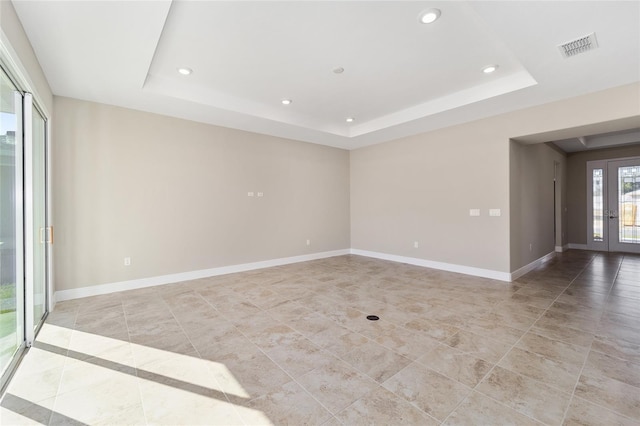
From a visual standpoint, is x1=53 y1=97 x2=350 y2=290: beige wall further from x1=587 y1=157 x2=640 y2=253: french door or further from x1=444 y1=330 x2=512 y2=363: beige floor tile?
x1=587 y1=157 x2=640 y2=253: french door

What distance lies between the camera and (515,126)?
4.60 m

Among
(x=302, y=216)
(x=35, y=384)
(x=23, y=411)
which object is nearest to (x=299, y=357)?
(x=23, y=411)

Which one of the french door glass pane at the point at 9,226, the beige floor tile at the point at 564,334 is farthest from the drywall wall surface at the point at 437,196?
the french door glass pane at the point at 9,226

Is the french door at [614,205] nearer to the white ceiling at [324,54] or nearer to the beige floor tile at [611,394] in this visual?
the white ceiling at [324,54]

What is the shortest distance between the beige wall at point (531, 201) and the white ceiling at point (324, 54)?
134 centimetres

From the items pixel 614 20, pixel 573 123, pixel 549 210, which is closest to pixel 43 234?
pixel 614 20

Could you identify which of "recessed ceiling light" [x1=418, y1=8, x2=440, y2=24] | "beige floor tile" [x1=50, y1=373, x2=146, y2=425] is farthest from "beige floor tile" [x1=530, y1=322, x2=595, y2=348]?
"beige floor tile" [x1=50, y1=373, x2=146, y2=425]

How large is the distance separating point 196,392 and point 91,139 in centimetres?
399

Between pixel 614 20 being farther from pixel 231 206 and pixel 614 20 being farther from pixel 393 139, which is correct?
pixel 231 206

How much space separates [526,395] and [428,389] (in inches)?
25.4

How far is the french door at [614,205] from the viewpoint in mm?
7302

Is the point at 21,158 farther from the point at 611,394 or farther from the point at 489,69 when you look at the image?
the point at 489,69

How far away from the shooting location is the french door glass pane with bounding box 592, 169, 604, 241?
308 inches

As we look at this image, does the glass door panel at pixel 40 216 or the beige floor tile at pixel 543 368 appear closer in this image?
the beige floor tile at pixel 543 368
